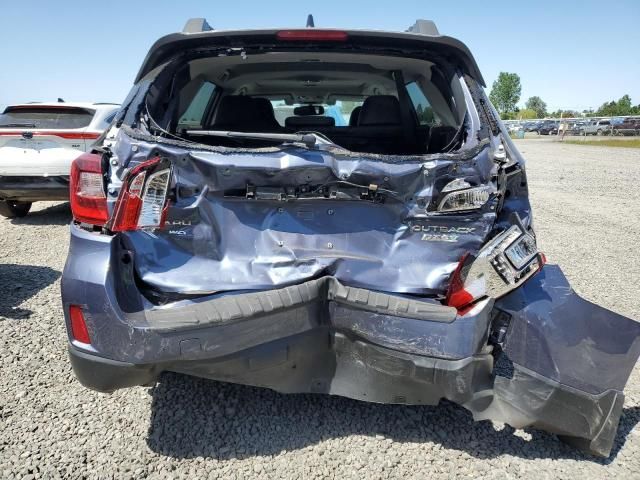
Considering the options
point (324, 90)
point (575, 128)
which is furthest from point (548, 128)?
point (324, 90)

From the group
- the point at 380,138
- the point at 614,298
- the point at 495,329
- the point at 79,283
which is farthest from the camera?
the point at 614,298

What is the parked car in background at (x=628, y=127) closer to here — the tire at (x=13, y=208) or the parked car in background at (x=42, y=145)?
the parked car in background at (x=42, y=145)

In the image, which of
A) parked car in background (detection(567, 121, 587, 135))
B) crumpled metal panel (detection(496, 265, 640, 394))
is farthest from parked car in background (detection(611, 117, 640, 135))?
crumpled metal panel (detection(496, 265, 640, 394))

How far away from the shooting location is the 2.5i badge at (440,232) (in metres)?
2.03

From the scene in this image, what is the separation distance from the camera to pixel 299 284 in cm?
199

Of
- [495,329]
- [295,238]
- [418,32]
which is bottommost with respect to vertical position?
[495,329]

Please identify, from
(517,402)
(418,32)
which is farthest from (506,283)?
(418,32)

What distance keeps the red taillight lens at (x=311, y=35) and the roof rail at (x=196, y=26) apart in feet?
1.24

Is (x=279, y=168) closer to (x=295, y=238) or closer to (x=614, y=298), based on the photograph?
(x=295, y=238)

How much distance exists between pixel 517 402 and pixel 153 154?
1.85m

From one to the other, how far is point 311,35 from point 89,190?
1.25m

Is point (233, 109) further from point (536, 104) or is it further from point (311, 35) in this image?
point (536, 104)

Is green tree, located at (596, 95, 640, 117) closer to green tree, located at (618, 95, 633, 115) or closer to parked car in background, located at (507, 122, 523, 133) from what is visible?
green tree, located at (618, 95, 633, 115)

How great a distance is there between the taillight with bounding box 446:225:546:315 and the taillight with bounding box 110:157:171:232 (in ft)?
4.18
